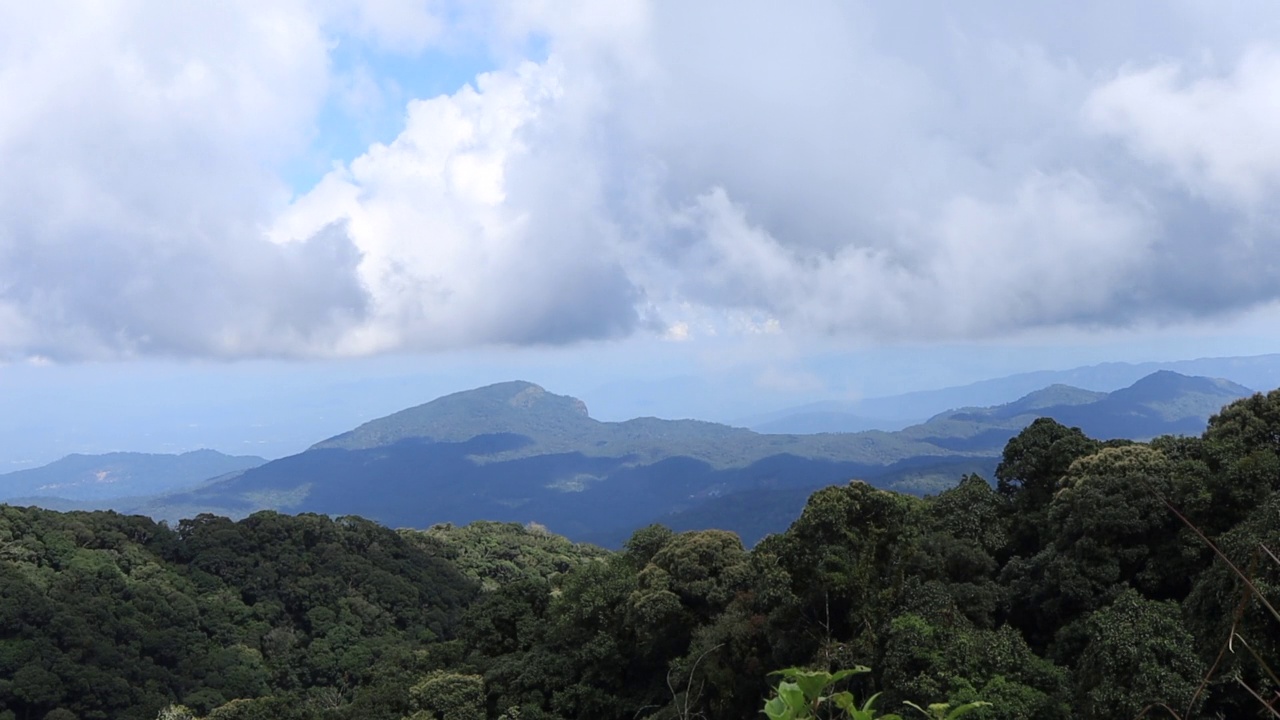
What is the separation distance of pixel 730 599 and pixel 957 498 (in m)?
6.49

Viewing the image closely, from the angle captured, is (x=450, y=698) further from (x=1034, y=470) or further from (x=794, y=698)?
(x=794, y=698)

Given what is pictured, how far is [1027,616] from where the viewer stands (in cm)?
1758

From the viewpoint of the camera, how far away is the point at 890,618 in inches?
600

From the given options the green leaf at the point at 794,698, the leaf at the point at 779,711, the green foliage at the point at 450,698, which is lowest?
the green foliage at the point at 450,698

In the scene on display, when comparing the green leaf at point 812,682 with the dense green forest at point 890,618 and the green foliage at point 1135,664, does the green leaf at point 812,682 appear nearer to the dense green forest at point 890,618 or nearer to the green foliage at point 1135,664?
the dense green forest at point 890,618

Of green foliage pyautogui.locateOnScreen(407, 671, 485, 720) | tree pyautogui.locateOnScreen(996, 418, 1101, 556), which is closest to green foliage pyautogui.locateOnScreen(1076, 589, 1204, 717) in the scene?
tree pyautogui.locateOnScreen(996, 418, 1101, 556)

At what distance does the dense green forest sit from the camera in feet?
37.4

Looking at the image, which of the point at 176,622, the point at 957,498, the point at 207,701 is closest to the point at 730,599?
the point at 957,498

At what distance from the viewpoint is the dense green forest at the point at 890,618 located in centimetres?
1140

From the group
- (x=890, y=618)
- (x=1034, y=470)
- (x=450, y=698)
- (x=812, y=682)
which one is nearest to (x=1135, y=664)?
(x=890, y=618)

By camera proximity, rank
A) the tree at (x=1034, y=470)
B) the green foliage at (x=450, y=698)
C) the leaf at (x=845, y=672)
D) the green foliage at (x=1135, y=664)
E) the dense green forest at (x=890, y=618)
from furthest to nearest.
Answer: the tree at (x=1034, y=470) < the green foliage at (x=450, y=698) < the dense green forest at (x=890, y=618) < the green foliage at (x=1135, y=664) < the leaf at (x=845, y=672)

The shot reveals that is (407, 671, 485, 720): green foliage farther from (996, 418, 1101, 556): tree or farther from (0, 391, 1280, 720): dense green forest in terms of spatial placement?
(996, 418, 1101, 556): tree

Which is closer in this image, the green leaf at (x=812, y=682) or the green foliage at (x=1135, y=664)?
the green leaf at (x=812, y=682)

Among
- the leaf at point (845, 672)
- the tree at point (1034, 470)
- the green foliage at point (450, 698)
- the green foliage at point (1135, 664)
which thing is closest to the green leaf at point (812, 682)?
the leaf at point (845, 672)
